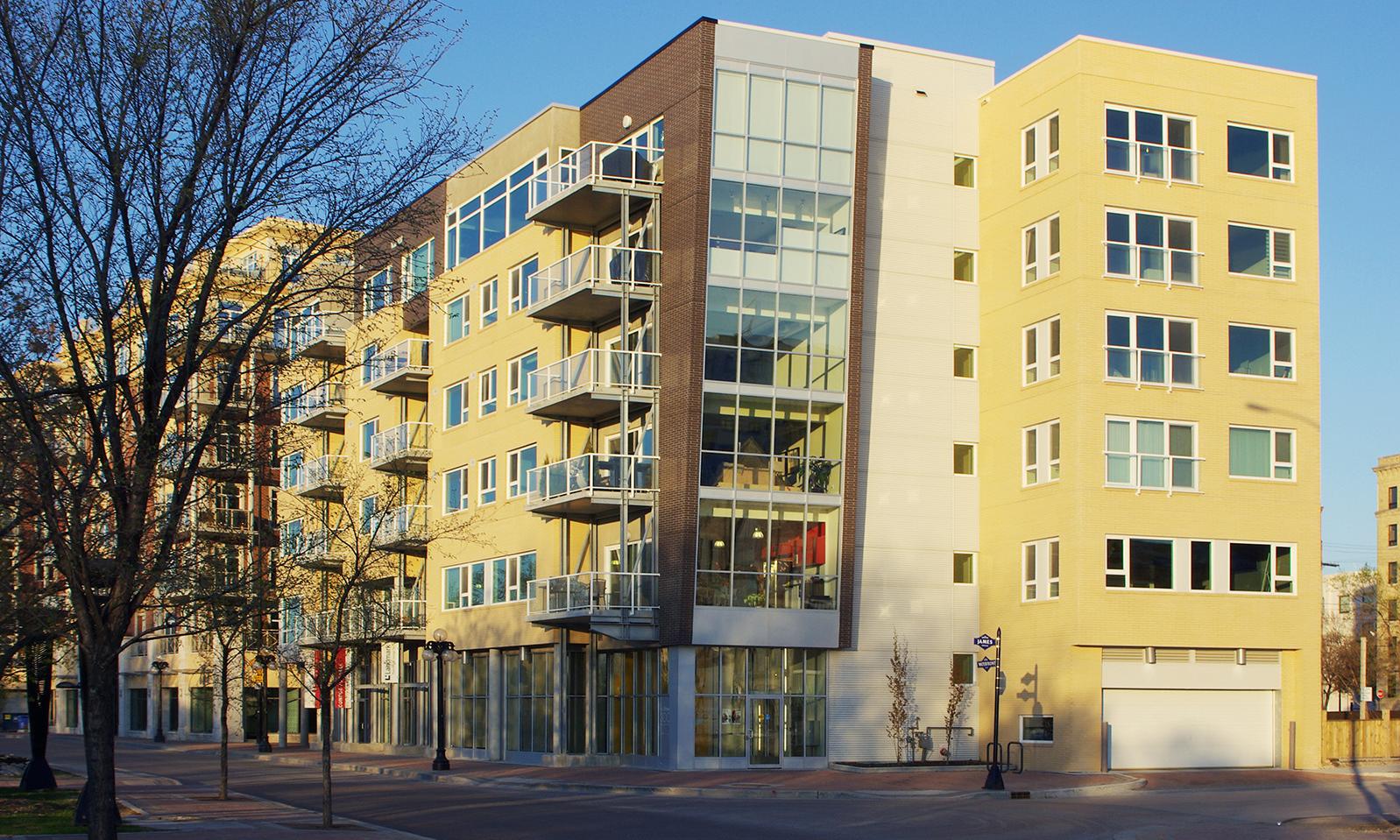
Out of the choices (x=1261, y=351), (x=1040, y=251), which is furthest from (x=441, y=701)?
(x=1261, y=351)

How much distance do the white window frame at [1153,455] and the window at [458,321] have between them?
23.0 m

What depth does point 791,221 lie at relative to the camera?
139ft

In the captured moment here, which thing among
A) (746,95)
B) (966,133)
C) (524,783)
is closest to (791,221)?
(746,95)

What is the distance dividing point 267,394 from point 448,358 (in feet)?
123

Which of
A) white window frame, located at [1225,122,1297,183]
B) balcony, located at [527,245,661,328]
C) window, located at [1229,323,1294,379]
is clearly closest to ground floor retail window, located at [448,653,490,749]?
balcony, located at [527,245,661,328]

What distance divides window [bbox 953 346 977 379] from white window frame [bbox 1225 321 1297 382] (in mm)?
7255

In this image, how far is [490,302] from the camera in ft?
172

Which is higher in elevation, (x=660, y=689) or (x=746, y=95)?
(x=746, y=95)

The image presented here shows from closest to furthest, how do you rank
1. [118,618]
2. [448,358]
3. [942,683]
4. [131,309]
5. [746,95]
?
1. [118,618]
2. [131,309]
3. [746,95]
4. [942,683]
5. [448,358]

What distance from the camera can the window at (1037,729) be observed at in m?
41.8

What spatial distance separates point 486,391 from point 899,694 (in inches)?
700

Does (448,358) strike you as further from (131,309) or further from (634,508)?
(131,309)

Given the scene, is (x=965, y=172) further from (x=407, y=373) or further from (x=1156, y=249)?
(x=407, y=373)

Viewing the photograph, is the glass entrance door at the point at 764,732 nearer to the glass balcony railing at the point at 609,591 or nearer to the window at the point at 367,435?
the glass balcony railing at the point at 609,591
